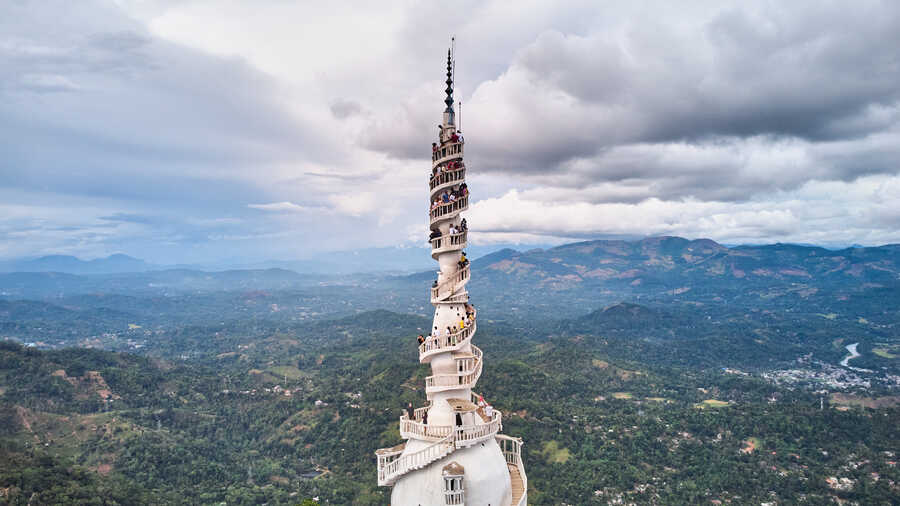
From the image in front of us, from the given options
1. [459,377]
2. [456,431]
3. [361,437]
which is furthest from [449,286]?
[361,437]

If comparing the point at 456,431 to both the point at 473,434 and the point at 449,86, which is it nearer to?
the point at 473,434

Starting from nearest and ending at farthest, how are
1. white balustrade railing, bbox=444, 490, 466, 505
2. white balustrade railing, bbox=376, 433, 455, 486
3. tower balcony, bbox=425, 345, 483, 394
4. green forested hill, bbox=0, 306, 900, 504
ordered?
1. white balustrade railing, bbox=444, 490, 466, 505
2. white balustrade railing, bbox=376, 433, 455, 486
3. tower balcony, bbox=425, 345, 483, 394
4. green forested hill, bbox=0, 306, 900, 504

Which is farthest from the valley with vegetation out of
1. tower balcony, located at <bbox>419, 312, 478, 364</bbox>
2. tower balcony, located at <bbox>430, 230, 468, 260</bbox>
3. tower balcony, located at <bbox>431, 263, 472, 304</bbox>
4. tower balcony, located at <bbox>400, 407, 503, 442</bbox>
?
tower balcony, located at <bbox>430, 230, 468, 260</bbox>

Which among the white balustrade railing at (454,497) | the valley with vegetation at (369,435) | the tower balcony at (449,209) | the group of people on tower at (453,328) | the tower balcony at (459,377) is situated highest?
the tower balcony at (449,209)

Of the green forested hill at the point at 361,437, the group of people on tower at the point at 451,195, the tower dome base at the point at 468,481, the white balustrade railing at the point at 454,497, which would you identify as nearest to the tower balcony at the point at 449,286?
the group of people on tower at the point at 451,195

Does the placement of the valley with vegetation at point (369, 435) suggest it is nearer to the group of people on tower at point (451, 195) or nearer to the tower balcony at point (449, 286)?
the tower balcony at point (449, 286)

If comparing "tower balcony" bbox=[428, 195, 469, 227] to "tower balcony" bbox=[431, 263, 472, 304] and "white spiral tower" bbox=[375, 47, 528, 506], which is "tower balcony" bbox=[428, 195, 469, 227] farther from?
"tower balcony" bbox=[431, 263, 472, 304]
